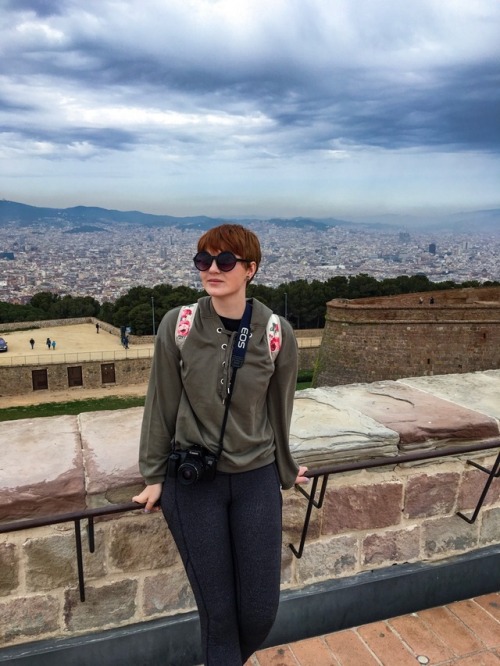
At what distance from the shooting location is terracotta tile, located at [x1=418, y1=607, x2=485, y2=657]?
2.01m

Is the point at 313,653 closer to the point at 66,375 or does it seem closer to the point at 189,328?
the point at 189,328

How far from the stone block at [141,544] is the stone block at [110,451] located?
13 centimetres

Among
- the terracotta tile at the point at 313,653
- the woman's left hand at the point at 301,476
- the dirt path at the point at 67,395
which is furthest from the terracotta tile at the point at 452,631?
the dirt path at the point at 67,395

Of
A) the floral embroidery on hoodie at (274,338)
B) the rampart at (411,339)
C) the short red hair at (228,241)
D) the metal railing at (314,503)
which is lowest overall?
the rampart at (411,339)

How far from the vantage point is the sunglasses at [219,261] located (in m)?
1.50

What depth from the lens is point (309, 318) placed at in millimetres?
42750

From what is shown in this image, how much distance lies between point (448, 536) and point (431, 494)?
0.23 metres

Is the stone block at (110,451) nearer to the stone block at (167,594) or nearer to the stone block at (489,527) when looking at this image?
the stone block at (167,594)

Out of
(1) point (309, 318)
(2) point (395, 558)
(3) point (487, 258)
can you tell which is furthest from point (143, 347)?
(3) point (487, 258)

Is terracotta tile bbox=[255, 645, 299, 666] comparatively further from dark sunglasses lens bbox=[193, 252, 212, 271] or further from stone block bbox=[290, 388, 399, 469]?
dark sunglasses lens bbox=[193, 252, 212, 271]

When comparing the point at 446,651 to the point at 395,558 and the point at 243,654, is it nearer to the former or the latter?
the point at 395,558

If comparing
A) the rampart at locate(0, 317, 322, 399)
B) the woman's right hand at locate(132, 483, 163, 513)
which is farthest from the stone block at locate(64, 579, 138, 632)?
the rampart at locate(0, 317, 322, 399)

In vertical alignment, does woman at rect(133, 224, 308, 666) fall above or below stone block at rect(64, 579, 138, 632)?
above

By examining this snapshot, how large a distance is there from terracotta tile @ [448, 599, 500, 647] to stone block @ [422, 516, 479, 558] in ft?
0.68
